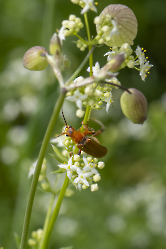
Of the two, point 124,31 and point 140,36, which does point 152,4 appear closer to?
point 140,36

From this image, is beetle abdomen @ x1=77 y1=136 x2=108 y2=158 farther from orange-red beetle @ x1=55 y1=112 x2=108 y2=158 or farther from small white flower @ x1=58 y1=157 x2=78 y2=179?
small white flower @ x1=58 y1=157 x2=78 y2=179

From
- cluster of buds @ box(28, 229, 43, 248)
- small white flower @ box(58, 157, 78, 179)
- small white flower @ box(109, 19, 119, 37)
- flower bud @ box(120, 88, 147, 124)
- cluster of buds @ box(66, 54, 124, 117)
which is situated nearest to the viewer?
cluster of buds @ box(66, 54, 124, 117)

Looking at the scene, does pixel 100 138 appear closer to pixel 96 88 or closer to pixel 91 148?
pixel 91 148

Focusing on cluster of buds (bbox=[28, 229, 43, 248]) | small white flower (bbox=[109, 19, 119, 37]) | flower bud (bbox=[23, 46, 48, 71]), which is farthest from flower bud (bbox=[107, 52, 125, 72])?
cluster of buds (bbox=[28, 229, 43, 248])

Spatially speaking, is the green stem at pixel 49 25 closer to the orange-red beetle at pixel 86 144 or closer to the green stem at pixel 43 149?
the orange-red beetle at pixel 86 144

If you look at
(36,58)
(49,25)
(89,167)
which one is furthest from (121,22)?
(49,25)
